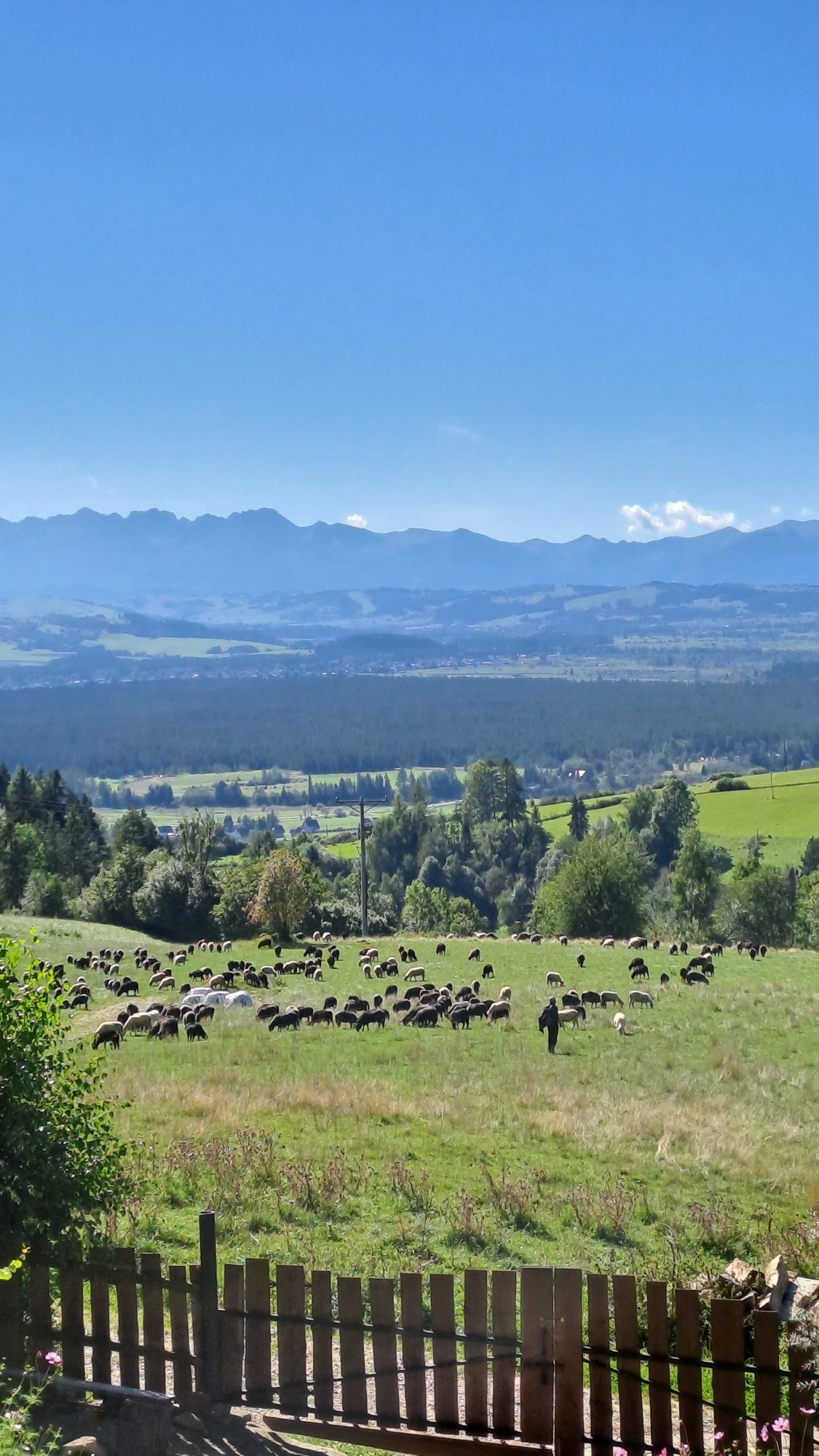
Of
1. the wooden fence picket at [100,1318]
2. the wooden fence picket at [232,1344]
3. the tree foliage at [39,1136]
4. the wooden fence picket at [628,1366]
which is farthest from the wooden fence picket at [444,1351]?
the tree foliage at [39,1136]

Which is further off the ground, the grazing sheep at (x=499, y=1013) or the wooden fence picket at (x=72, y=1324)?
the wooden fence picket at (x=72, y=1324)

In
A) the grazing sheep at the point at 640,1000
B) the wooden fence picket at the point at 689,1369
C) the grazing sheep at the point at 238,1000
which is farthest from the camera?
the grazing sheep at the point at 238,1000

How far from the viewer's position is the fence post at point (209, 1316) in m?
8.27

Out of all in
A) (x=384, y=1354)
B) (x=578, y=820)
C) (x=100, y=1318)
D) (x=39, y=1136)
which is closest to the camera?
(x=384, y=1354)

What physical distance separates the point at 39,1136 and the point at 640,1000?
29.8 m

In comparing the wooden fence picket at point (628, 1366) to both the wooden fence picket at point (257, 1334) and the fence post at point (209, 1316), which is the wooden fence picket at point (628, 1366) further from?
the fence post at point (209, 1316)

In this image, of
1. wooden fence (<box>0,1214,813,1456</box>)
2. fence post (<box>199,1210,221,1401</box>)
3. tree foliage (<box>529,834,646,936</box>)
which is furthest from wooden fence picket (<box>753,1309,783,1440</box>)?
tree foliage (<box>529,834,646,936</box>)

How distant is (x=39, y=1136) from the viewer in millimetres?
8625

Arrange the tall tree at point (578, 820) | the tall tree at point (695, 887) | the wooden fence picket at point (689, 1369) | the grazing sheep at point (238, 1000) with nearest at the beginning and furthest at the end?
the wooden fence picket at point (689, 1369)
the grazing sheep at point (238, 1000)
the tall tree at point (695, 887)
the tall tree at point (578, 820)

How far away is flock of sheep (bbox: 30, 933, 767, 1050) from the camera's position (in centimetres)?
3156

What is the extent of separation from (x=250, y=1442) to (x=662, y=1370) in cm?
285

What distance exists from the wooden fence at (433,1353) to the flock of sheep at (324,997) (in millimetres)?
18440

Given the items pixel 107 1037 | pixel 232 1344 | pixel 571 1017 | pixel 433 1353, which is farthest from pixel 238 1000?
pixel 433 1353

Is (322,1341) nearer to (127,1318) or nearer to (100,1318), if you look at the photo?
(127,1318)
